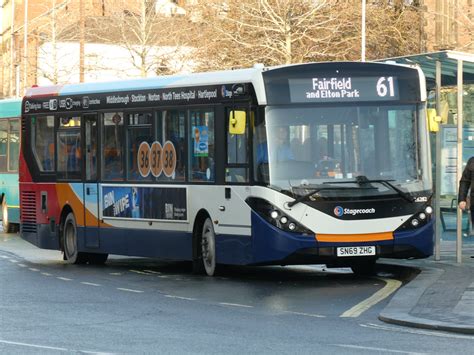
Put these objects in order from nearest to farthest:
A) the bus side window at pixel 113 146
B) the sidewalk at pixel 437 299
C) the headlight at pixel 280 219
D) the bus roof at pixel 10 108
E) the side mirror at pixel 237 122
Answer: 1. the sidewalk at pixel 437 299
2. the headlight at pixel 280 219
3. the side mirror at pixel 237 122
4. the bus side window at pixel 113 146
5. the bus roof at pixel 10 108

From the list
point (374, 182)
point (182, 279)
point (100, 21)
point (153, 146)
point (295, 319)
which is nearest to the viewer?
point (295, 319)

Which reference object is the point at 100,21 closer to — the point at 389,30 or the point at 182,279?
the point at 389,30

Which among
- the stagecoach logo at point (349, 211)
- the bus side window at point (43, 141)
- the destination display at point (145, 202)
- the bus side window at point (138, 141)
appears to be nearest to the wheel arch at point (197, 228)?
the destination display at point (145, 202)

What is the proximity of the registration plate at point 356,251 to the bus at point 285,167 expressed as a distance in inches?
0.5

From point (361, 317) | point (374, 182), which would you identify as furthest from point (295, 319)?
point (374, 182)

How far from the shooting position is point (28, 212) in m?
24.6

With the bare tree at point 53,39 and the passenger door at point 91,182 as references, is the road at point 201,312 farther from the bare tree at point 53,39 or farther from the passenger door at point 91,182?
the bare tree at point 53,39

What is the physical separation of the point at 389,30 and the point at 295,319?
43.1 metres

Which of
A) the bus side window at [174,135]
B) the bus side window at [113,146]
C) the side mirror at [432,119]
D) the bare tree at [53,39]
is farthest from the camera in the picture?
the bare tree at [53,39]

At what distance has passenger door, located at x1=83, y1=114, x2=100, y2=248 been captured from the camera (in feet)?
72.6

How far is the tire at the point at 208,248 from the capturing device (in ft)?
62.5

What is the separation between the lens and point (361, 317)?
13.9m

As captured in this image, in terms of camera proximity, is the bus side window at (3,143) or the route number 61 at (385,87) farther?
the bus side window at (3,143)

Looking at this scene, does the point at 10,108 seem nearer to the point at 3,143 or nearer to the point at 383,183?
the point at 3,143
